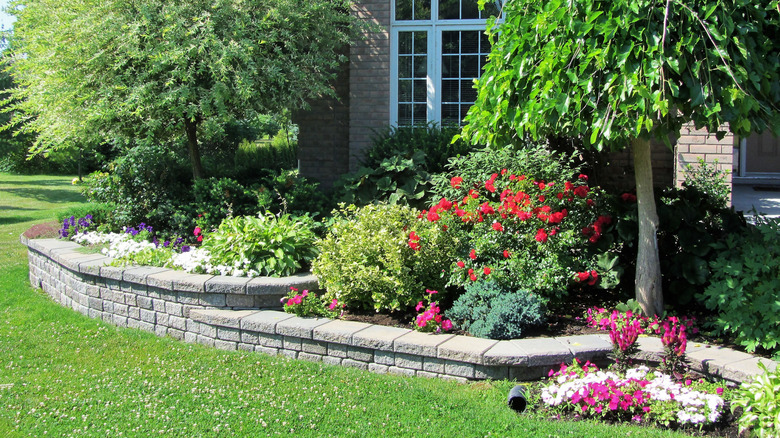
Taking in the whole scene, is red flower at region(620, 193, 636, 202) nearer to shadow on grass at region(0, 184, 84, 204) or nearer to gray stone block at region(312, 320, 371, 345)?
gray stone block at region(312, 320, 371, 345)

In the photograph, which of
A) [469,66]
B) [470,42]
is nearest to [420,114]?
[469,66]

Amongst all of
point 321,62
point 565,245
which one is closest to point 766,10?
point 565,245

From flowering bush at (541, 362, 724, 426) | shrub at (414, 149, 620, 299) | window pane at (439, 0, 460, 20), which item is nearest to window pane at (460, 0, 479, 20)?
window pane at (439, 0, 460, 20)

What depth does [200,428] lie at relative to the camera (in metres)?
3.46

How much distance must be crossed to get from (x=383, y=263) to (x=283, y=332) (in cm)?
92

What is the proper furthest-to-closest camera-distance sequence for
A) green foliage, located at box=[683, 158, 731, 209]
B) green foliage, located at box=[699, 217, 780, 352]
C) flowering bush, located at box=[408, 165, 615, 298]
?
green foliage, located at box=[683, 158, 731, 209] → flowering bush, located at box=[408, 165, 615, 298] → green foliage, located at box=[699, 217, 780, 352]

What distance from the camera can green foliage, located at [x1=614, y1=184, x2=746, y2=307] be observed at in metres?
4.43

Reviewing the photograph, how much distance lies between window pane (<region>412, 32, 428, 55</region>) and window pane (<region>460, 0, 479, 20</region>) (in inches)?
21.0

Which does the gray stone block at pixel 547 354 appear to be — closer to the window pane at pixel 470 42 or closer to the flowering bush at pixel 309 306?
the flowering bush at pixel 309 306

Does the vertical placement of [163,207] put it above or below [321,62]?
below

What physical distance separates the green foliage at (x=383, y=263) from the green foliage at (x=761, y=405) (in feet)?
7.29

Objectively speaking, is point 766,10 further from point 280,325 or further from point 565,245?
point 280,325

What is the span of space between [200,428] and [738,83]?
3.50 meters

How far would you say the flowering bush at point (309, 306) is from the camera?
15.9 feet
